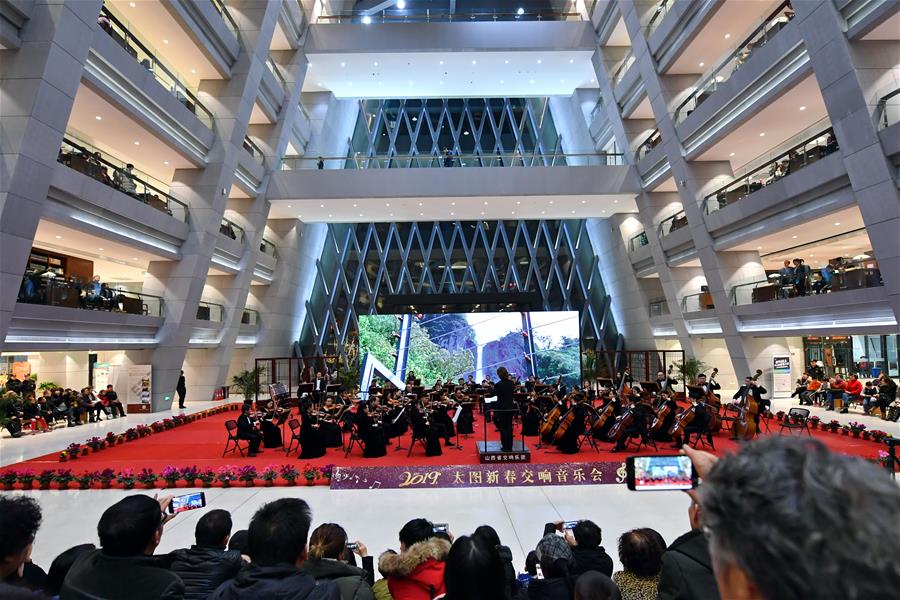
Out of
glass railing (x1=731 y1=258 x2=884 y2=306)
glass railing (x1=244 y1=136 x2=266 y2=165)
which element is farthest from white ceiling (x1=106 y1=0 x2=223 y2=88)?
glass railing (x1=731 y1=258 x2=884 y2=306)

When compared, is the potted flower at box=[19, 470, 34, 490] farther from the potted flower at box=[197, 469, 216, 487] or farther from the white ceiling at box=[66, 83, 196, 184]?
the white ceiling at box=[66, 83, 196, 184]

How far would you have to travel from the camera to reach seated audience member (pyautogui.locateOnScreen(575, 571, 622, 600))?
2666mm

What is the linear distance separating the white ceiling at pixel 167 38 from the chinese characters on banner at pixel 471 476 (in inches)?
637

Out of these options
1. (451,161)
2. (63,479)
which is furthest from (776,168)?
(63,479)

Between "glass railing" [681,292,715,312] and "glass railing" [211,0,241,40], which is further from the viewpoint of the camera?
"glass railing" [681,292,715,312]

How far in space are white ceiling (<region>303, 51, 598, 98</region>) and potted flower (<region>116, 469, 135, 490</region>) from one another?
69.2 ft

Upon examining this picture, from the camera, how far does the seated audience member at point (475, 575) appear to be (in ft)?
7.76

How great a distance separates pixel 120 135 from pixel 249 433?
11.8m

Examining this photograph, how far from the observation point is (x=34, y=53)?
11.3m

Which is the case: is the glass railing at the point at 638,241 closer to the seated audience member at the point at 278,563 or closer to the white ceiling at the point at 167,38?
the white ceiling at the point at 167,38

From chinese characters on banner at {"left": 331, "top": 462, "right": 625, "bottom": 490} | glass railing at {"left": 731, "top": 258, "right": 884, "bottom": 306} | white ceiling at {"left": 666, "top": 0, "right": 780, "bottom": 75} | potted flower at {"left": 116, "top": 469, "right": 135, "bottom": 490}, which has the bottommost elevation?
potted flower at {"left": 116, "top": 469, "right": 135, "bottom": 490}

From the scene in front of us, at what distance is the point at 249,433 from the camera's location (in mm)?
12094

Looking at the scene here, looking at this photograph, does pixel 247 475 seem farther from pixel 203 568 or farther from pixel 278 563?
pixel 278 563

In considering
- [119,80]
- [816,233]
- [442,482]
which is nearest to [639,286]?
[816,233]
